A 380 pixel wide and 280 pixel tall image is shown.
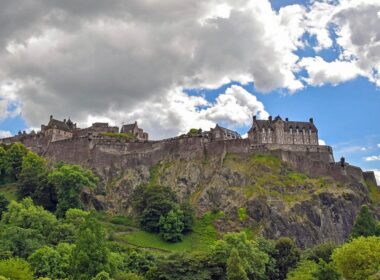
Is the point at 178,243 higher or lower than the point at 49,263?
higher

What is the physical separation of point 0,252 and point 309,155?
71.0 metres

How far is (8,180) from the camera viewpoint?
119938 millimetres

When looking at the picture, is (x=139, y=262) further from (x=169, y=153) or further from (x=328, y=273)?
(x=169, y=153)

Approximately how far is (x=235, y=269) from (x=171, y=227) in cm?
3167

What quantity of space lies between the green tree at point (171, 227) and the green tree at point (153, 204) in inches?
59.1

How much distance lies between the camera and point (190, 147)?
113500 millimetres

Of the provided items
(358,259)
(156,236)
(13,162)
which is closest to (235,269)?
(358,259)

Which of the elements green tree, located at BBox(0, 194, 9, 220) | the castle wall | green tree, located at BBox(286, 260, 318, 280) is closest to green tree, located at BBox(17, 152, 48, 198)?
green tree, located at BBox(0, 194, 9, 220)

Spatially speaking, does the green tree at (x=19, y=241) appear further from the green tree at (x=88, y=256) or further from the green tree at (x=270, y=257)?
the green tree at (x=270, y=257)

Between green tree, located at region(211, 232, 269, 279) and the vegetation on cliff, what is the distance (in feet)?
0.46

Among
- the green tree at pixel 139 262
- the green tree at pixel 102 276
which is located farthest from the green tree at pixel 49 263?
the green tree at pixel 139 262

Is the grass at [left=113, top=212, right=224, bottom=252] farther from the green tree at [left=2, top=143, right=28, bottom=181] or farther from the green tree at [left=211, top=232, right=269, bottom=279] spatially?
the green tree at [left=2, top=143, right=28, bottom=181]

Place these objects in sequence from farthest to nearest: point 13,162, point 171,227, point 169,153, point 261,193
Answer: point 13,162, point 169,153, point 261,193, point 171,227

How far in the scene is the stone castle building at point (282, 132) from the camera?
12604cm
